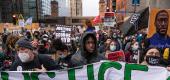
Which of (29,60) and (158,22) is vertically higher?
(158,22)

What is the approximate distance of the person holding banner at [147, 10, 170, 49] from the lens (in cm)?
951

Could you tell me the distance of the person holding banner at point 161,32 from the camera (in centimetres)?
951

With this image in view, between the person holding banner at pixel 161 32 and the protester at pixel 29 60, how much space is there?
3.06 metres

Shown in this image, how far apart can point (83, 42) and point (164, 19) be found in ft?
10.0

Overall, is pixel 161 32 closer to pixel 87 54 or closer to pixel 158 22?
pixel 158 22

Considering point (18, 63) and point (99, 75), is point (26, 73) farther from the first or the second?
point (99, 75)

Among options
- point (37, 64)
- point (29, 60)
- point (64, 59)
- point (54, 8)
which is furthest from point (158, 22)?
point (54, 8)

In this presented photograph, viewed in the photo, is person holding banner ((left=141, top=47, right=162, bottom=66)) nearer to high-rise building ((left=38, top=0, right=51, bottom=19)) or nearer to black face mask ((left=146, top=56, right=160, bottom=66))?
black face mask ((left=146, top=56, right=160, bottom=66))

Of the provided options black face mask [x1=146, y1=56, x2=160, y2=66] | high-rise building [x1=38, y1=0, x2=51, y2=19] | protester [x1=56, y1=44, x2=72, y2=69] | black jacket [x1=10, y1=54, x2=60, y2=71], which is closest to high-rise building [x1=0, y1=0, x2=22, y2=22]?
high-rise building [x1=38, y1=0, x2=51, y2=19]

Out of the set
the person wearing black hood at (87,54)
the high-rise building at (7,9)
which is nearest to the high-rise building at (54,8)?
the high-rise building at (7,9)

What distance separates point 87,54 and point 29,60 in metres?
0.83

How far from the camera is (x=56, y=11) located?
156750 mm

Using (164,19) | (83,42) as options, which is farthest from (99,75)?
(164,19)

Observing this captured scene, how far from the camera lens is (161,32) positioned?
975cm
